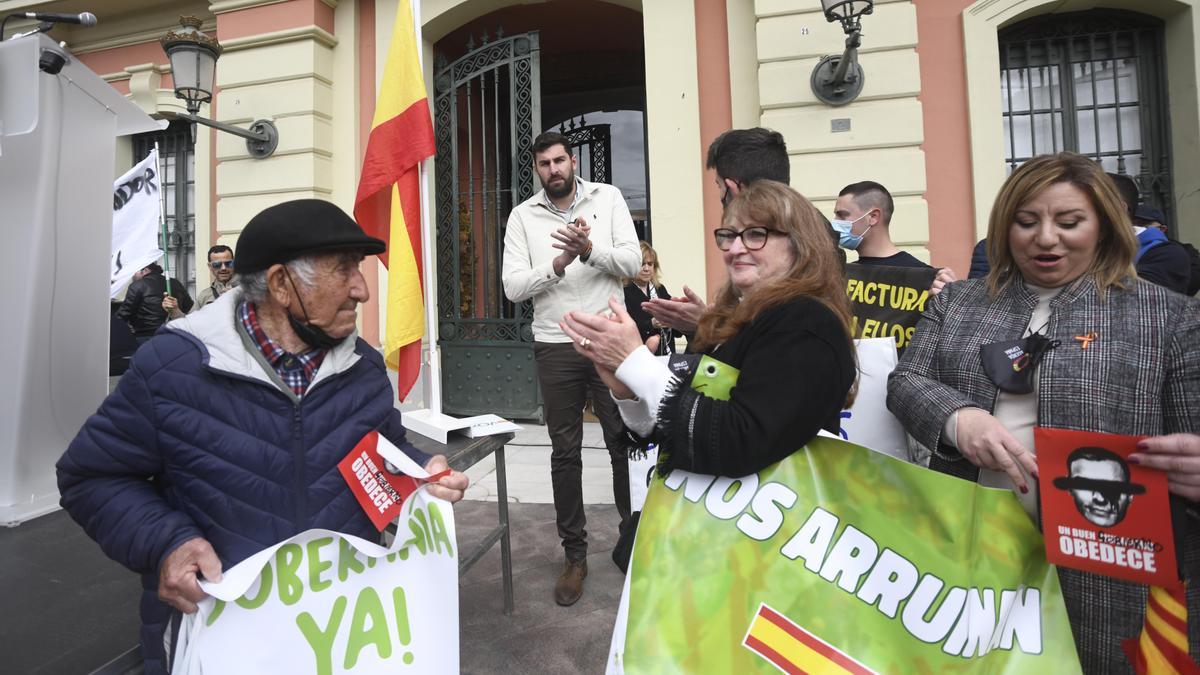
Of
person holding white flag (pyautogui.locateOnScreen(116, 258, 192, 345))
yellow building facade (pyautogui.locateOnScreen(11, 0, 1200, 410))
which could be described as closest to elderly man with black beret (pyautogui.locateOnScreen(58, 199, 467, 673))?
yellow building facade (pyautogui.locateOnScreen(11, 0, 1200, 410))

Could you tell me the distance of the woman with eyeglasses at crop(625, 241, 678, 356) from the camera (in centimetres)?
403

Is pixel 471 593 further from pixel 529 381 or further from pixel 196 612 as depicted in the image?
pixel 529 381

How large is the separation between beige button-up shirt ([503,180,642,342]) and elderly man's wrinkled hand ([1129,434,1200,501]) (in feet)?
7.00

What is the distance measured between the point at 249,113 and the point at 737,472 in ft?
23.6

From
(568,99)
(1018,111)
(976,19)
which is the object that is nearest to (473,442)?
(976,19)

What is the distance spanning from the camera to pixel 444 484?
154cm

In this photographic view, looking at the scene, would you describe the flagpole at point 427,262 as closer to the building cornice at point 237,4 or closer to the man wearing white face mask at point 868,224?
the man wearing white face mask at point 868,224

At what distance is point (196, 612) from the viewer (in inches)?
47.1

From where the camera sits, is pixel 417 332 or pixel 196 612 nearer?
pixel 196 612

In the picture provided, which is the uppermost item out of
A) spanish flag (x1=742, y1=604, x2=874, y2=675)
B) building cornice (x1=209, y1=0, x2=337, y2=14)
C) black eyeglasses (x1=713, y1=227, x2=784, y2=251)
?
building cornice (x1=209, y1=0, x2=337, y2=14)

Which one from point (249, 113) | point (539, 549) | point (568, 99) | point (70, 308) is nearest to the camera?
point (70, 308)

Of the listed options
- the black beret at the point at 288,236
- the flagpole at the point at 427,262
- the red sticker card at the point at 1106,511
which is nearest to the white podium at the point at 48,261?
the flagpole at the point at 427,262

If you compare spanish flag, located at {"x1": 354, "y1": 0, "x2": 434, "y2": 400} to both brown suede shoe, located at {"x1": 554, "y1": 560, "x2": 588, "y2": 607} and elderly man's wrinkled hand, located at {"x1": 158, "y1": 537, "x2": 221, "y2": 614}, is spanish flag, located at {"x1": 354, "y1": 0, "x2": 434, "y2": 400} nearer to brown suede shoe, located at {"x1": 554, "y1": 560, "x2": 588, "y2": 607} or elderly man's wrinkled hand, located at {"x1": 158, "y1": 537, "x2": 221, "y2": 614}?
brown suede shoe, located at {"x1": 554, "y1": 560, "x2": 588, "y2": 607}

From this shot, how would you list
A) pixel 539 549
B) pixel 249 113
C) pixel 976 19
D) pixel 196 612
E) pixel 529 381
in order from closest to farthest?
pixel 196 612
pixel 539 549
pixel 976 19
pixel 529 381
pixel 249 113
